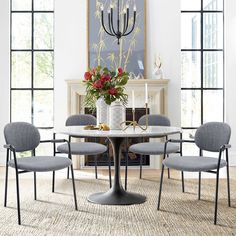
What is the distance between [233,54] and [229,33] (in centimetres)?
31

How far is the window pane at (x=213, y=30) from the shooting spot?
23.3 ft

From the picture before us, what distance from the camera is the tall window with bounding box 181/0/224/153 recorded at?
23.3 ft

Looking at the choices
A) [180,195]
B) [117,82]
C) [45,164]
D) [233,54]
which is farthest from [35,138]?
[233,54]

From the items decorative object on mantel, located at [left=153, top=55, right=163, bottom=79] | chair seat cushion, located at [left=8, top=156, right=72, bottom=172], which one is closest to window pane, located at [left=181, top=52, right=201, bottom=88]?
decorative object on mantel, located at [left=153, top=55, right=163, bottom=79]

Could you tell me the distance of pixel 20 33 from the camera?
7.04 meters

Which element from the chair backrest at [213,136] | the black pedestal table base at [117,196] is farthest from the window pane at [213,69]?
the black pedestal table base at [117,196]

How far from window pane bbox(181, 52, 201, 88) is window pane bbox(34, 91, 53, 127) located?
201cm

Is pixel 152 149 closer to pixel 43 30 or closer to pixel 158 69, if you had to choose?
pixel 158 69

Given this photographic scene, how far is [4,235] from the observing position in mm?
3416

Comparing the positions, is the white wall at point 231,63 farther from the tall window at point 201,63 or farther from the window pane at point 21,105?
the window pane at point 21,105

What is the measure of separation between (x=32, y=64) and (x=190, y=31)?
2.40 metres

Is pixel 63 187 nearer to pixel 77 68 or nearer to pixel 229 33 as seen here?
pixel 77 68

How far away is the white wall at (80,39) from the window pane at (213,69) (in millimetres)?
585

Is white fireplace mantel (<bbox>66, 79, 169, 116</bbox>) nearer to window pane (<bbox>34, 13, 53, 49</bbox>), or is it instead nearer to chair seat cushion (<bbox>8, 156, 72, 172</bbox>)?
window pane (<bbox>34, 13, 53, 49</bbox>)
